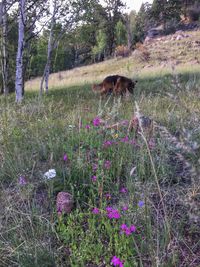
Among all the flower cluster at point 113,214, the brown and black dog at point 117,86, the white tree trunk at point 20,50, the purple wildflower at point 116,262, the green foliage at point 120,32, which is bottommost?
the purple wildflower at point 116,262

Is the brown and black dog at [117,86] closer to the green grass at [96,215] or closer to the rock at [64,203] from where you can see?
the green grass at [96,215]

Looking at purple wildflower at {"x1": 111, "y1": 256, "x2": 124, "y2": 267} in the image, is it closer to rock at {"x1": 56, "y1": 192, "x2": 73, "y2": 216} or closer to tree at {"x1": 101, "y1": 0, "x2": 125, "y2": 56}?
rock at {"x1": 56, "y1": 192, "x2": 73, "y2": 216}

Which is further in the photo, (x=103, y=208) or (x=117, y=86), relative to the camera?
(x=117, y=86)

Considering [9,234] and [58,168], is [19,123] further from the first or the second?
[9,234]

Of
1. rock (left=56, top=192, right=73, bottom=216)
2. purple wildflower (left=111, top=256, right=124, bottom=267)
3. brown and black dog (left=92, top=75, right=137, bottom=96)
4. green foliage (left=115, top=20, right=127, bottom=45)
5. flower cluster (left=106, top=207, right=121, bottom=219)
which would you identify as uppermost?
green foliage (left=115, top=20, right=127, bottom=45)

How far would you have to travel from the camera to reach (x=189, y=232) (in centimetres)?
175

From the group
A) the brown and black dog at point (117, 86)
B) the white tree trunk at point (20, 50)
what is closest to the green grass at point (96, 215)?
the brown and black dog at point (117, 86)

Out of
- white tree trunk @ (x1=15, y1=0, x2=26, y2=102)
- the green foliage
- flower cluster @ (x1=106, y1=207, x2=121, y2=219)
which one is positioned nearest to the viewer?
flower cluster @ (x1=106, y1=207, x2=121, y2=219)

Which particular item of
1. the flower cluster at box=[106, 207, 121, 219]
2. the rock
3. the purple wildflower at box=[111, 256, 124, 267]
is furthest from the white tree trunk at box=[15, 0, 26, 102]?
the purple wildflower at box=[111, 256, 124, 267]

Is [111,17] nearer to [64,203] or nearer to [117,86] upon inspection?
[117,86]

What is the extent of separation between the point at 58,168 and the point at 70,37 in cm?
1413

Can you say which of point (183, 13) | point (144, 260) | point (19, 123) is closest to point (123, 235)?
point (144, 260)

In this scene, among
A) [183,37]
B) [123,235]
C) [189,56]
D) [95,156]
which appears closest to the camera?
[123,235]

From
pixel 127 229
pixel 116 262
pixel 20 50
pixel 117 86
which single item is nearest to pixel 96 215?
pixel 127 229
